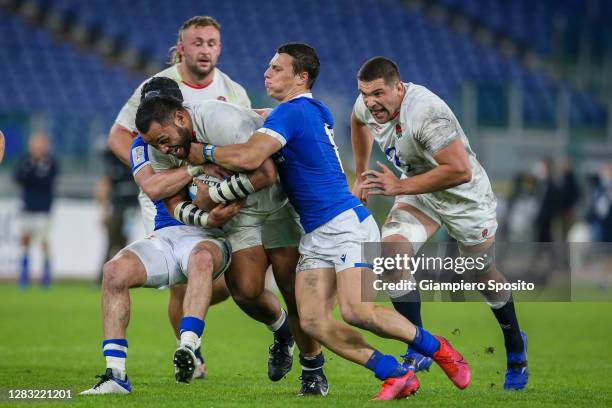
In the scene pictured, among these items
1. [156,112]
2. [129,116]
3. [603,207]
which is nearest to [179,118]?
[156,112]

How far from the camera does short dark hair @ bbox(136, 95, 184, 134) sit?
21.0 feet

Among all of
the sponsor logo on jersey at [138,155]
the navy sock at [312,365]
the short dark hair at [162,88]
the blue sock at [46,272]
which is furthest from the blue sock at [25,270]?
the navy sock at [312,365]

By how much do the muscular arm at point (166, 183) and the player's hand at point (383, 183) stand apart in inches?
42.8

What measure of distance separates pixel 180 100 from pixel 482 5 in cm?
2498

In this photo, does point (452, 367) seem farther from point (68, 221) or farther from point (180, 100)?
point (68, 221)

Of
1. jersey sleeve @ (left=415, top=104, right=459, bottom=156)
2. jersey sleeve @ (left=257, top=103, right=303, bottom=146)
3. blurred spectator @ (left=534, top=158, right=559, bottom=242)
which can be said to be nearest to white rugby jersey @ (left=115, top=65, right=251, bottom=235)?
jersey sleeve @ (left=415, top=104, right=459, bottom=156)

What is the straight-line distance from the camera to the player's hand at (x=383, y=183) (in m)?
6.63

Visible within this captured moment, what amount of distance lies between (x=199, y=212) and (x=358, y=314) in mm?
1160

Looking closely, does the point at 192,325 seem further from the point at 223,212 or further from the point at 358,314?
the point at 358,314

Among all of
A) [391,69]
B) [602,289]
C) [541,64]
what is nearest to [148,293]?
[602,289]

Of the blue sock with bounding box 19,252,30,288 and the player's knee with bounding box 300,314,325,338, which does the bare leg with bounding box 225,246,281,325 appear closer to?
the player's knee with bounding box 300,314,325,338

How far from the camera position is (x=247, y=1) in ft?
96.6

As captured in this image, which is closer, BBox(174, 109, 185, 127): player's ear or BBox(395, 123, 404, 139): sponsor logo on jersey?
BBox(174, 109, 185, 127): player's ear

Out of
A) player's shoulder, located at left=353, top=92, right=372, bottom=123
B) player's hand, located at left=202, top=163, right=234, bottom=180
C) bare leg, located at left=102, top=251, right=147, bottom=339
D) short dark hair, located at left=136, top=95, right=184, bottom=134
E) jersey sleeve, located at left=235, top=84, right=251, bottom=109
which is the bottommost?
bare leg, located at left=102, top=251, right=147, bottom=339
